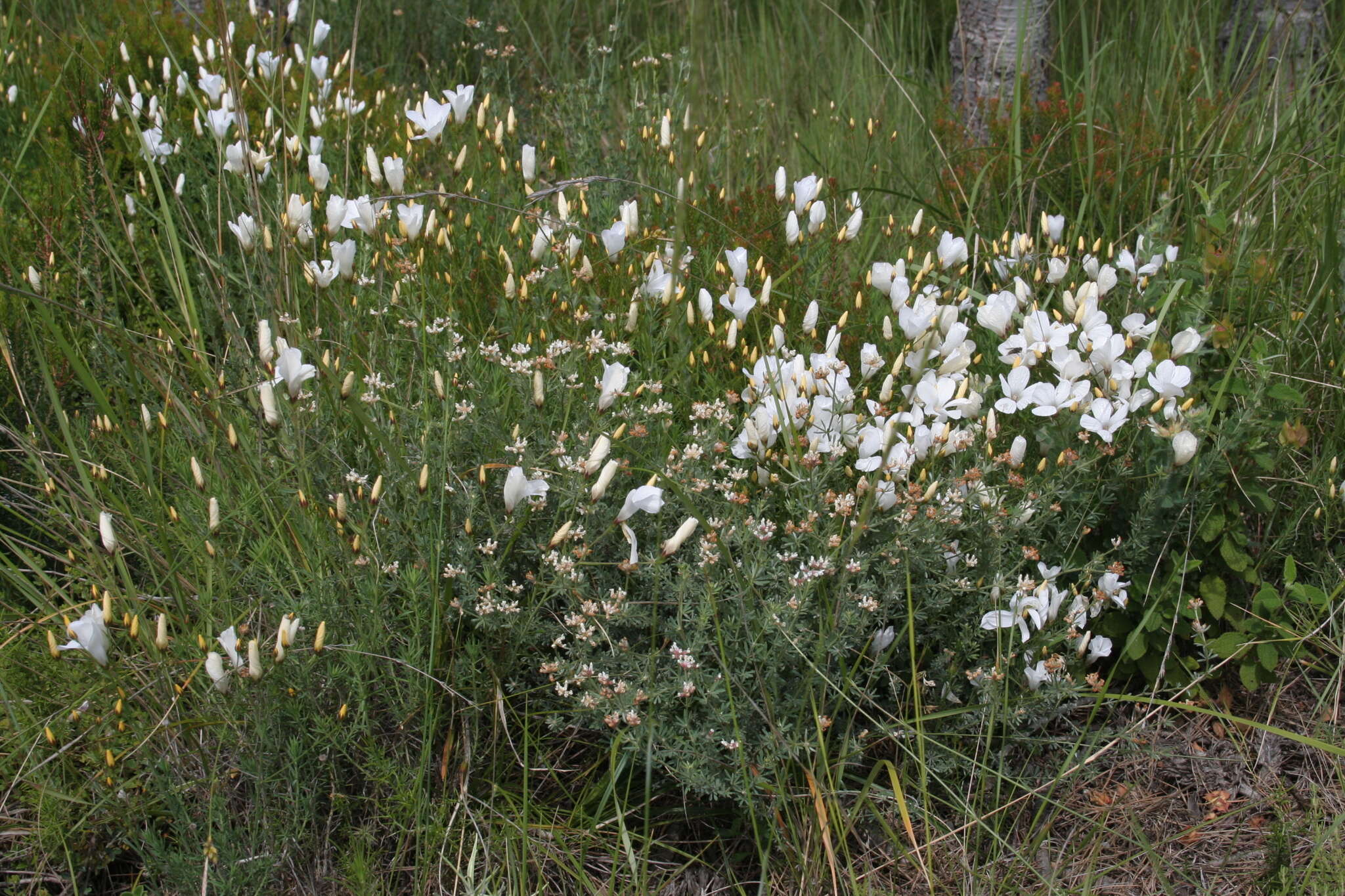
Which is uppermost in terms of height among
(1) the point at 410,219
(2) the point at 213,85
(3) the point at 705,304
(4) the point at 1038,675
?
(2) the point at 213,85

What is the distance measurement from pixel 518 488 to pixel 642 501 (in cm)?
A: 25

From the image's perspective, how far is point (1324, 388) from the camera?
2613 millimetres

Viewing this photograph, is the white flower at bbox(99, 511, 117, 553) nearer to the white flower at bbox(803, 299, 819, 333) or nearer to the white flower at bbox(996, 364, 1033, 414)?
the white flower at bbox(803, 299, 819, 333)

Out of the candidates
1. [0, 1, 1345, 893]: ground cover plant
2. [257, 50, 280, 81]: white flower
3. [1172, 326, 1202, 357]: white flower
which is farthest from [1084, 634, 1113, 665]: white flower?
[257, 50, 280, 81]: white flower

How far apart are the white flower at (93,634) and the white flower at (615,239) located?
145cm

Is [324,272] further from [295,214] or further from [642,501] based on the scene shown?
[642,501]

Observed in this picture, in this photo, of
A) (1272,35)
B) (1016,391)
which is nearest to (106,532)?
(1016,391)

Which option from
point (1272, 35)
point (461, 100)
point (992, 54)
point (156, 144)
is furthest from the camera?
point (1272, 35)

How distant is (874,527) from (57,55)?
12.9 ft


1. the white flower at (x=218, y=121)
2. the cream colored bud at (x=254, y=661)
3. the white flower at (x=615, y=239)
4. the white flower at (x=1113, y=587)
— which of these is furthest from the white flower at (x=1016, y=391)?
the white flower at (x=218, y=121)

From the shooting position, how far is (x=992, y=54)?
456 centimetres

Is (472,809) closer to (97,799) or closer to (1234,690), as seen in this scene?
(97,799)

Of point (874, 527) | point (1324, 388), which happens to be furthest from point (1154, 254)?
point (874, 527)

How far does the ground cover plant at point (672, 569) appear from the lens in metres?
1.96
